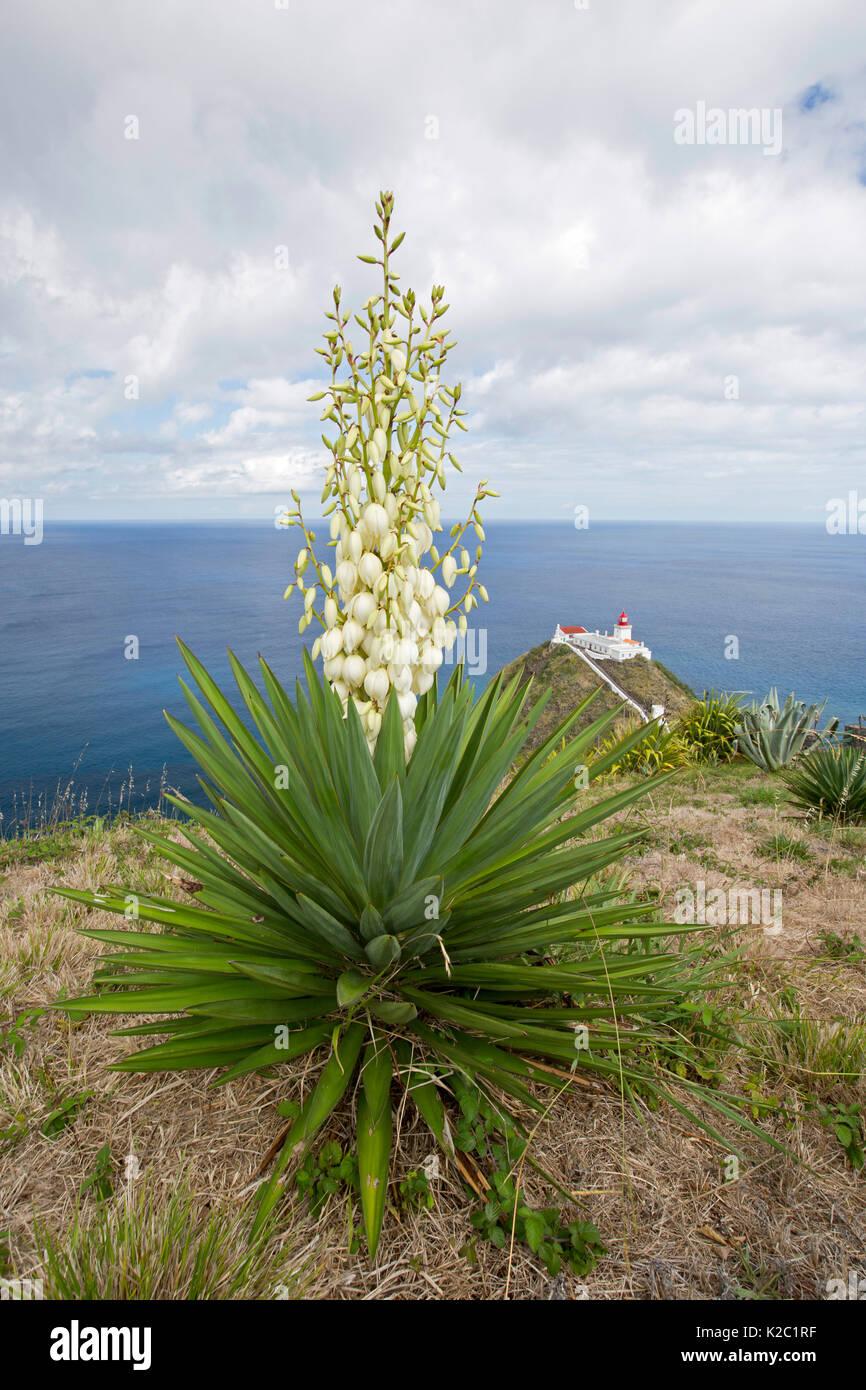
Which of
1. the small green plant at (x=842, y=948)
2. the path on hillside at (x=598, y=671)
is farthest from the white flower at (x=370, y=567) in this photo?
the path on hillside at (x=598, y=671)

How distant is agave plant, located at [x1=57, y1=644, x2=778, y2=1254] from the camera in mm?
1690

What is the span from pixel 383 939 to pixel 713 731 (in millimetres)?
9631

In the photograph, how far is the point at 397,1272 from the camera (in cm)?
149

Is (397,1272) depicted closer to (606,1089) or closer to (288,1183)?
(288,1183)

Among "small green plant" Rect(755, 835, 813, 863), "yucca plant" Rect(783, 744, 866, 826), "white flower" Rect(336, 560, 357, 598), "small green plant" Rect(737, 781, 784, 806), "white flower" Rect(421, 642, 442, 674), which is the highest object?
"white flower" Rect(336, 560, 357, 598)

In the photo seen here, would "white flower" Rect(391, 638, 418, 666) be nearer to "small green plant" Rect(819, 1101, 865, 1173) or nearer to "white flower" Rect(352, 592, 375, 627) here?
"white flower" Rect(352, 592, 375, 627)

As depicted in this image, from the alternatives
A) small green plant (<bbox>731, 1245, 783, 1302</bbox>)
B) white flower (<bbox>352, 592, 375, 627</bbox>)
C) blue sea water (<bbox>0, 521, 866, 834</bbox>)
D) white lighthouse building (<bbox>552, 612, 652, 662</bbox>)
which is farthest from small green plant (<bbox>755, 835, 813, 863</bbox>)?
white lighthouse building (<bbox>552, 612, 652, 662</bbox>)

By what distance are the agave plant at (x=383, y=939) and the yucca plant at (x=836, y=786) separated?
367cm

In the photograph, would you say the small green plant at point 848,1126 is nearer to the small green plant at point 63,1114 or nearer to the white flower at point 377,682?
the white flower at point 377,682

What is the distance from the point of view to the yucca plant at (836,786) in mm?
5227

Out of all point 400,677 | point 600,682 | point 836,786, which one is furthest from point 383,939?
point 600,682

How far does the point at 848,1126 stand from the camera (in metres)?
1.91

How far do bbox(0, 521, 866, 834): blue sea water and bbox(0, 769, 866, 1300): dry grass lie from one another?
1654 millimetres

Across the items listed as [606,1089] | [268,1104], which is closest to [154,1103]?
[268,1104]
